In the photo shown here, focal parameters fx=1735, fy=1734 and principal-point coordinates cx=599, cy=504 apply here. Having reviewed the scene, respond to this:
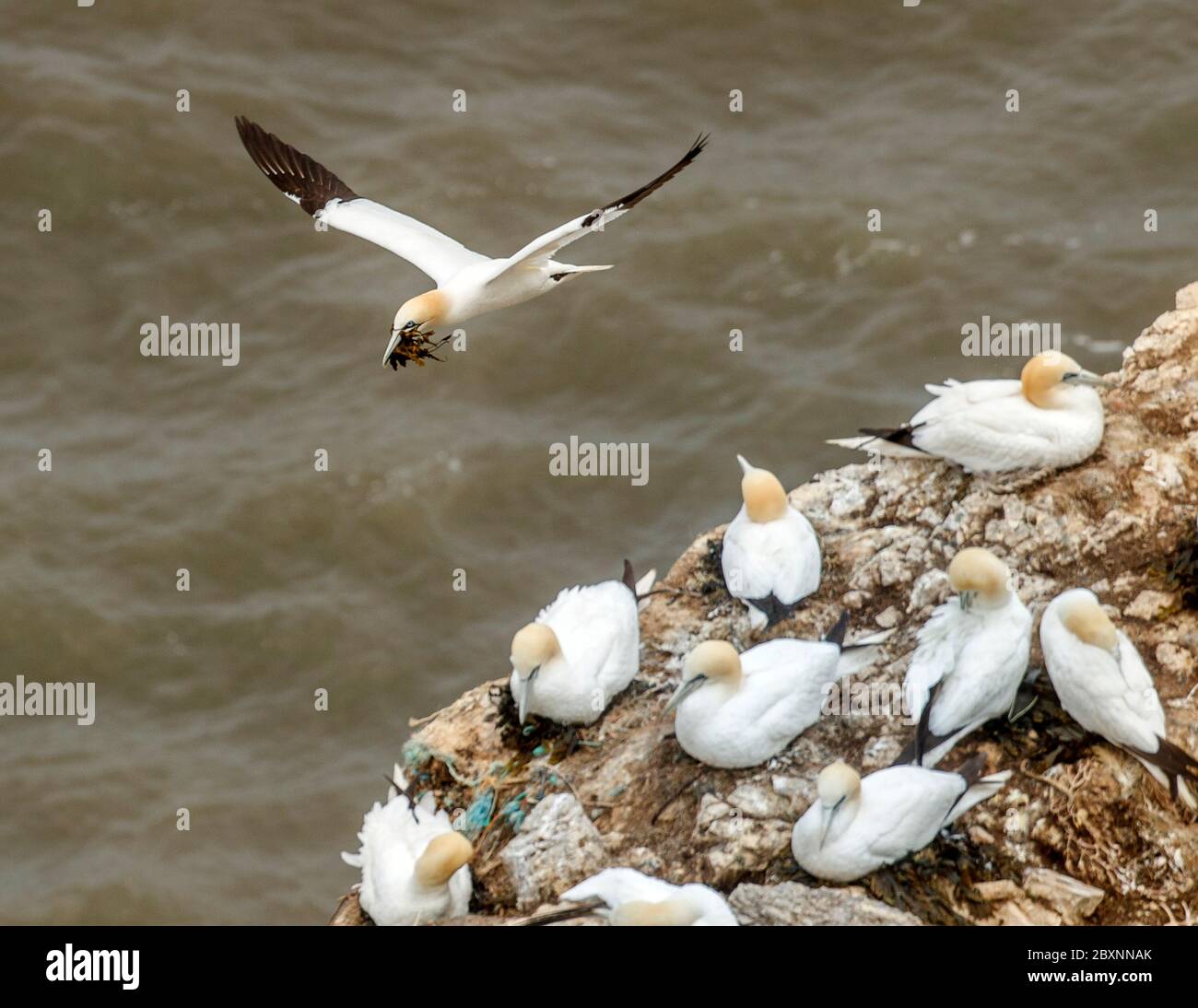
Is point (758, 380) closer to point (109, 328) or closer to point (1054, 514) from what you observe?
point (109, 328)

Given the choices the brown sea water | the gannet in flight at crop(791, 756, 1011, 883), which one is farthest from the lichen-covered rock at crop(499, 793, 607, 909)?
the brown sea water

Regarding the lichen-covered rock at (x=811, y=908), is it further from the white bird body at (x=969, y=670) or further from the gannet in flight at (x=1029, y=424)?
the gannet in flight at (x=1029, y=424)

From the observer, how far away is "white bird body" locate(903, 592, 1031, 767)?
7371 mm

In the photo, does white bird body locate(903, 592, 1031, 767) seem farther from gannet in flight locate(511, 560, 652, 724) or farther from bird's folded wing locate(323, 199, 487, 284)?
bird's folded wing locate(323, 199, 487, 284)

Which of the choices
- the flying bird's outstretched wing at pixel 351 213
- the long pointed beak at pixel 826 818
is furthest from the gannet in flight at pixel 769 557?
the flying bird's outstretched wing at pixel 351 213

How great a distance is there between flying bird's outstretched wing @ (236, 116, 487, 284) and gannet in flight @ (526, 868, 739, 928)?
11.4 ft

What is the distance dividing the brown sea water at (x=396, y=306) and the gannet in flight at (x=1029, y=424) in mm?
6814

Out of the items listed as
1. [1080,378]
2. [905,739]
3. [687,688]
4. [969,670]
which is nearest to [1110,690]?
[969,670]

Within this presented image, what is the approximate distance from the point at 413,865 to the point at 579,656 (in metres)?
1.29

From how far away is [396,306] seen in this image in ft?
56.3

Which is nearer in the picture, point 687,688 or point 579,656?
point 687,688

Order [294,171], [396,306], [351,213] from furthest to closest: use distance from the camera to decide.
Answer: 1. [396,306]
2. [294,171]
3. [351,213]

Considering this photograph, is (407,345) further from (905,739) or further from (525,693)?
(905,739)
